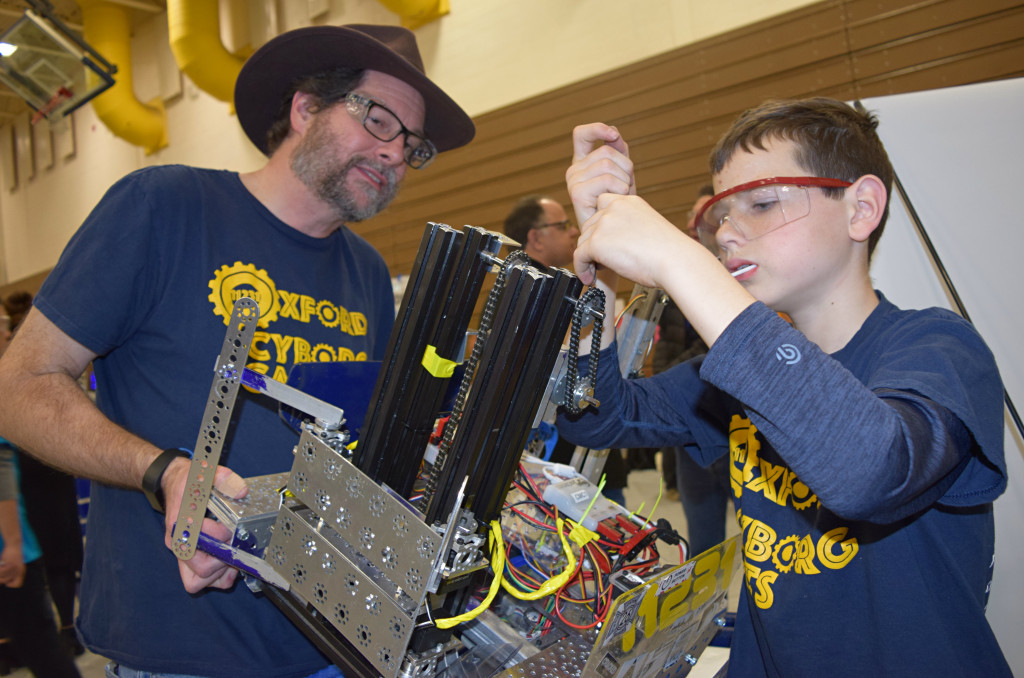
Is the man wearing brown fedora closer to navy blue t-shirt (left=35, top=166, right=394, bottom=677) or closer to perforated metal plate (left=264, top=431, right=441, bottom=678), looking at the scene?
navy blue t-shirt (left=35, top=166, right=394, bottom=677)

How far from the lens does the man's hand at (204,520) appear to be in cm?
97

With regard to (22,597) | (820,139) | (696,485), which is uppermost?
(820,139)

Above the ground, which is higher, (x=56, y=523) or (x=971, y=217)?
(x=971, y=217)

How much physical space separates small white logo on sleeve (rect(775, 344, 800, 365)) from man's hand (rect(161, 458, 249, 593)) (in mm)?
838

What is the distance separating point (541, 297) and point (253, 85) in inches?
56.7

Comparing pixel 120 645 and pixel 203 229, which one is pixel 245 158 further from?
pixel 120 645

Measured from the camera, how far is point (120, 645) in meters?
1.17

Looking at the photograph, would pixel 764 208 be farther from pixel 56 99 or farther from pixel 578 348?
pixel 56 99

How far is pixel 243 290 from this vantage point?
4.60 ft

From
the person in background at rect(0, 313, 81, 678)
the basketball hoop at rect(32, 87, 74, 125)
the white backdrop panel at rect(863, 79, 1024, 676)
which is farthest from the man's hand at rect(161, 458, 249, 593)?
the basketball hoop at rect(32, 87, 74, 125)

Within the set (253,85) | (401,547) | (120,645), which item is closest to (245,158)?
(253,85)

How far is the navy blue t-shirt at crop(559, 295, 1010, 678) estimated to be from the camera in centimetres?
69

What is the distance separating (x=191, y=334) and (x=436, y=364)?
69 cm

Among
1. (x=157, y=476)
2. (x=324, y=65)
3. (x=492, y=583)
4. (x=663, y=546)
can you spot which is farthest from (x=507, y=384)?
(x=663, y=546)
